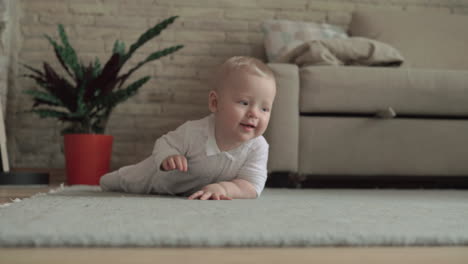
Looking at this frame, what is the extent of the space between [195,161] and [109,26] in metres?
1.66

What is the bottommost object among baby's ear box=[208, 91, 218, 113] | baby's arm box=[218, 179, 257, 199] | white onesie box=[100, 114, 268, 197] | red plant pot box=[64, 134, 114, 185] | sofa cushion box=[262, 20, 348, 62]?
red plant pot box=[64, 134, 114, 185]

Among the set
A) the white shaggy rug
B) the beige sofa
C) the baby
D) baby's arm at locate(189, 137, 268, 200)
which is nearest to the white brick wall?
the beige sofa

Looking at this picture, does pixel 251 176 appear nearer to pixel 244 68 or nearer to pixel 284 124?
pixel 244 68

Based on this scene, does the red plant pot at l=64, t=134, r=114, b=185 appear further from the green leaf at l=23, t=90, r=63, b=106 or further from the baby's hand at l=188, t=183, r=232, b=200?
the baby's hand at l=188, t=183, r=232, b=200

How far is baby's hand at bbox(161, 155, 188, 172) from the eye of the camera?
42.8 inches

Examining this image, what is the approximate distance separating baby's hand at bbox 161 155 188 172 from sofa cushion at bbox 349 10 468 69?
66.8 inches

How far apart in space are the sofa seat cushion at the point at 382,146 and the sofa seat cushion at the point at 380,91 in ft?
0.14

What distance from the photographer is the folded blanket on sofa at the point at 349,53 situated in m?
1.95

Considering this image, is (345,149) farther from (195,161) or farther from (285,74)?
(195,161)

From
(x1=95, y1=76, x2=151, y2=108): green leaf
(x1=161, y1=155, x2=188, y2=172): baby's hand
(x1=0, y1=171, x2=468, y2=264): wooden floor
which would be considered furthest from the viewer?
(x1=95, y1=76, x2=151, y2=108): green leaf

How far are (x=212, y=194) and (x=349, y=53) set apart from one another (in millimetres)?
1098

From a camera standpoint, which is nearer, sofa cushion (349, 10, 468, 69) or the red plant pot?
the red plant pot

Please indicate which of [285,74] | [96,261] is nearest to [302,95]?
[285,74]

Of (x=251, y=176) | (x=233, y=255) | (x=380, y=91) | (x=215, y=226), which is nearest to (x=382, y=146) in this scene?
(x=380, y=91)
